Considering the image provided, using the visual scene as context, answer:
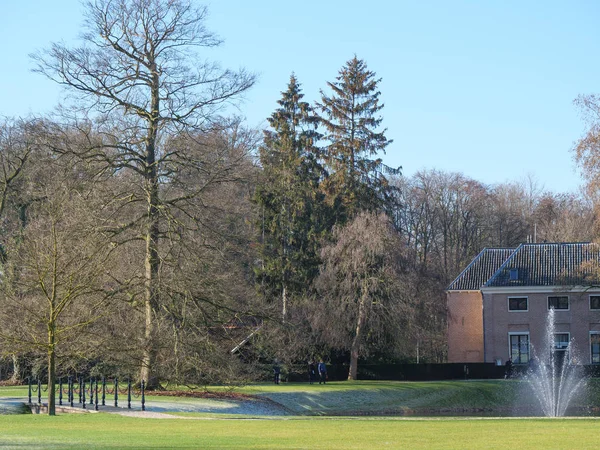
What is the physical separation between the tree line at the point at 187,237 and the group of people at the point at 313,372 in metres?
0.77

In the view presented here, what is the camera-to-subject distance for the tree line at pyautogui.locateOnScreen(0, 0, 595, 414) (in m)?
28.4

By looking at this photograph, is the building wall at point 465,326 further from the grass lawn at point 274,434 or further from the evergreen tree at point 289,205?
the grass lawn at point 274,434

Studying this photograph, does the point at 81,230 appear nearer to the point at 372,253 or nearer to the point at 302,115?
the point at 372,253

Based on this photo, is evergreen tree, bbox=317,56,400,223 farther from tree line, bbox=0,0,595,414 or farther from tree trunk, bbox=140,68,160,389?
tree trunk, bbox=140,68,160,389

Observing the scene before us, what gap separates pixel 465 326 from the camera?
56.6 metres

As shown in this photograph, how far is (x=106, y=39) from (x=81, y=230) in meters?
6.66

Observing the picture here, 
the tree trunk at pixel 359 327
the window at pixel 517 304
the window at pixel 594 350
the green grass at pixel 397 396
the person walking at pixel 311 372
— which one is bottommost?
the green grass at pixel 397 396

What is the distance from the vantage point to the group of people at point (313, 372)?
4131cm

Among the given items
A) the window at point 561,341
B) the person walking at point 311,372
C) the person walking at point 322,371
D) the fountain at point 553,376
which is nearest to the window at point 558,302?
the fountain at point 553,376

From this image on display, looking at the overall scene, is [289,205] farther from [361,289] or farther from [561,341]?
[561,341]

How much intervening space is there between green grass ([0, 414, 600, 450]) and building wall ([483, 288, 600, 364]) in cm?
3476

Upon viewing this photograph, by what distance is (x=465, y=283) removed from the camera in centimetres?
5688

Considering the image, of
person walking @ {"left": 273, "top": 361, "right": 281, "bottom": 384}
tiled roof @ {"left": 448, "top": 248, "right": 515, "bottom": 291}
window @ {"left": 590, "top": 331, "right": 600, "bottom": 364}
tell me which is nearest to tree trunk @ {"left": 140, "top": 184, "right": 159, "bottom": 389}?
person walking @ {"left": 273, "top": 361, "right": 281, "bottom": 384}

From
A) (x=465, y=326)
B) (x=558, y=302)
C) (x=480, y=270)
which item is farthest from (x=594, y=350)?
(x=480, y=270)
